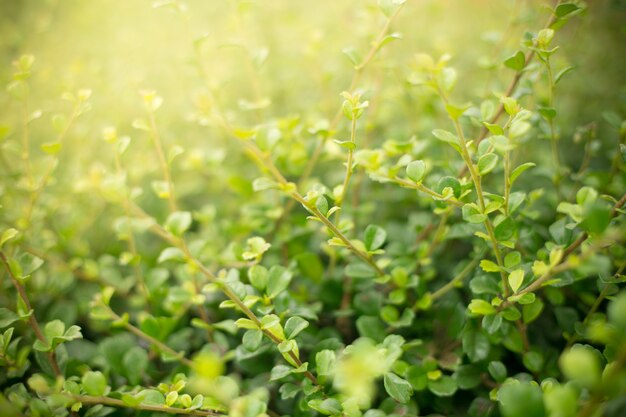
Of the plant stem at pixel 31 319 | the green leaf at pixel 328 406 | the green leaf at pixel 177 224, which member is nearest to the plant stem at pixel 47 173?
the plant stem at pixel 31 319

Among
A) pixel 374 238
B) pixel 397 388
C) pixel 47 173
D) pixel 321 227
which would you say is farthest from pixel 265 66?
pixel 397 388

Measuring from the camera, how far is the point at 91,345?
929mm

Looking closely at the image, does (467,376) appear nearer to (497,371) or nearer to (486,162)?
(497,371)

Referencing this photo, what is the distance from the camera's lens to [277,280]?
2.42 feet

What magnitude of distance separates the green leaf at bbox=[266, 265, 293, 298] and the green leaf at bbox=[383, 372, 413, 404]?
21cm

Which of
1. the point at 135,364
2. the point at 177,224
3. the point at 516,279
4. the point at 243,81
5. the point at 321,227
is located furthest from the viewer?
the point at 243,81

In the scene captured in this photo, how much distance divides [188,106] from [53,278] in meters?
0.65

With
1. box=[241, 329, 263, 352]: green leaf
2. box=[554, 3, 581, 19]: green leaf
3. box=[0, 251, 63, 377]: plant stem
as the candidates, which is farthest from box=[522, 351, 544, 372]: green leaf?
box=[0, 251, 63, 377]: plant stem

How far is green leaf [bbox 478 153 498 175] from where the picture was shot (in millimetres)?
621

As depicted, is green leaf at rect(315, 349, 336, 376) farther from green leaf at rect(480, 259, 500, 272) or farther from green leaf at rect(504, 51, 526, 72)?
green leaf at rect(504, 51, 526, 72)

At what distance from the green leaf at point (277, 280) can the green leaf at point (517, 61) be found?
0.48 metres

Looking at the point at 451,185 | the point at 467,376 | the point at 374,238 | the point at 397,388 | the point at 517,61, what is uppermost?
the point at 517,61

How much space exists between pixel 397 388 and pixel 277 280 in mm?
249

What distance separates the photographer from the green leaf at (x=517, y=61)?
0.69 meters
